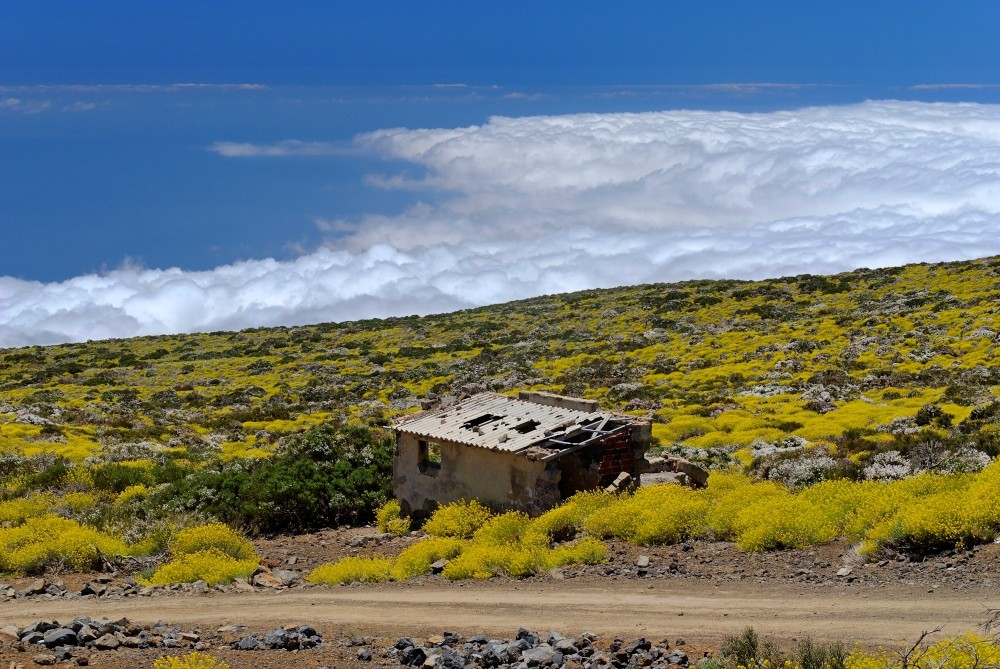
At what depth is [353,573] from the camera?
18.7 metres

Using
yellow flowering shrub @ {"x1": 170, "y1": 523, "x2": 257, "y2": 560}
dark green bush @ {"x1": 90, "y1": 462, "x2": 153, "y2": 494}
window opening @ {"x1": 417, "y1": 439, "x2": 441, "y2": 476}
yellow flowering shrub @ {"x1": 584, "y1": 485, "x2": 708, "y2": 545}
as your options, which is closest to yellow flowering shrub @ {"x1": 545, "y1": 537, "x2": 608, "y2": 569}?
yellow flowering shrub @ {"x1": 584, "y1": 485, "x2": 708, "y2": 545}

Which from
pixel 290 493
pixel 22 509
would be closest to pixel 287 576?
pixel 290 493

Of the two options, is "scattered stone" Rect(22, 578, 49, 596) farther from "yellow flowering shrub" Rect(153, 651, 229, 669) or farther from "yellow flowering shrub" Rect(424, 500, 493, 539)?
"yellow flowering shrub" Rect(424, 500, 493, 539)

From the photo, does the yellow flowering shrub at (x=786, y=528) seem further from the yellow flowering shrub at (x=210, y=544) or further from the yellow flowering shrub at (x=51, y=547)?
the yellow flowering shrub at (x=51, y=547)

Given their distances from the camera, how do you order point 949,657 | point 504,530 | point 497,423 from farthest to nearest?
point 497,423
point 504,530
point 949,657

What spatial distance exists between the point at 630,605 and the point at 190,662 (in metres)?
6.23

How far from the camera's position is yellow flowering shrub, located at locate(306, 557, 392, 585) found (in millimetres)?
18516

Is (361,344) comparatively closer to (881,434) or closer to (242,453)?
(242,453)

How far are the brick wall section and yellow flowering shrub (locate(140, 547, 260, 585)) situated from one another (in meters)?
7.64

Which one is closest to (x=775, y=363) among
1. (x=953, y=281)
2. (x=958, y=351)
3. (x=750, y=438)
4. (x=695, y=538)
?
(x=958, y=351)

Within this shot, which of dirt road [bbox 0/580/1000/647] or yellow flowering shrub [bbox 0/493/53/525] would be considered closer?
dirt road [bbox 0/580/1000/647]

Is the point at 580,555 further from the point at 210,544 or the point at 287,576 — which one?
the point at 210,544

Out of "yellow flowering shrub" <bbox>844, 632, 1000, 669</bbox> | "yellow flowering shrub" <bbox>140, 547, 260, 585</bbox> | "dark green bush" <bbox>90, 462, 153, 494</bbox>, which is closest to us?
"yellow flowering shrub" <bbox>844, 632, 1000, 669</bbox>

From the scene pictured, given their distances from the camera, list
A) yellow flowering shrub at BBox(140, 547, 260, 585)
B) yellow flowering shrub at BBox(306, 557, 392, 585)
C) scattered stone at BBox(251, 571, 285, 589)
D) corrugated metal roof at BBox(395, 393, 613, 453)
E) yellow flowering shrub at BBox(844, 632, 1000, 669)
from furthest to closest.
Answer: corrugated metal roof at BBox(395, 393, 613, 453)
scattered stone at BBox(251, 571, 285, 589)
yellow flowering shrub at BBox(140, 547, 260, 585)
yellow flowering shrub at BBox(306, 557, 392, 585)
yellow flowering shrub at BBox(844, 632, 1000, 669)
